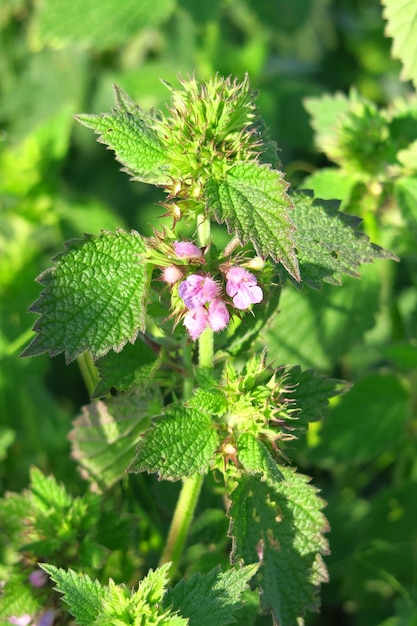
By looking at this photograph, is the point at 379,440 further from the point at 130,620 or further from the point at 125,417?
the point at 130,620

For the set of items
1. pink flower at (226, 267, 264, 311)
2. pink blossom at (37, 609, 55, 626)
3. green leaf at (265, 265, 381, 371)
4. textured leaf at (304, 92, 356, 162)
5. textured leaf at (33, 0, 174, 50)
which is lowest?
pink blossom at (37, 609, 55, 626)

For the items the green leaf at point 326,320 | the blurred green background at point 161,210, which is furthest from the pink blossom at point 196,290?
the green leaf at point 326,320

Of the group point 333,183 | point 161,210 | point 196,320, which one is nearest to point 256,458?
point 196,320

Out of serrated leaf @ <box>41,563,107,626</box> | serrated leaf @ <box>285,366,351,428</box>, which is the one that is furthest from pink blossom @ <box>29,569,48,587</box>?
serrated leaf @ <box>285,366,351,428</box>

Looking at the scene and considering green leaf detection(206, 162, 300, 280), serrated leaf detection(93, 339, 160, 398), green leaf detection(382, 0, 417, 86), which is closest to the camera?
green leaf detection(206, 162, 300, 280)

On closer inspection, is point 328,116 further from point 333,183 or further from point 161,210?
point 161,210

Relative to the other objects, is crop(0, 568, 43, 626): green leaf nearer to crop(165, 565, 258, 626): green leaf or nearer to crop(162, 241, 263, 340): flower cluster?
crop(165, 565, 258, 626): green leaf
